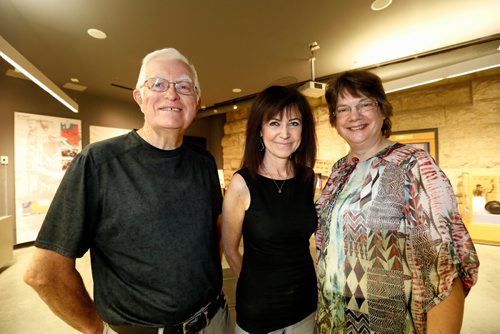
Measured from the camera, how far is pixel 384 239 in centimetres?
107

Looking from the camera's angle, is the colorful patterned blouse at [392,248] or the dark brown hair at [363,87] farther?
the dark brown hair at [363,87]

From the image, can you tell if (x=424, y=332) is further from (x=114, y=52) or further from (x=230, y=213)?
(x=114, y=52)

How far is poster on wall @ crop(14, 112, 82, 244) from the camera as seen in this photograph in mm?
5059

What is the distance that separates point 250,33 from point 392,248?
3.12 meters

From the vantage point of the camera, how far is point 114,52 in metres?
3.71

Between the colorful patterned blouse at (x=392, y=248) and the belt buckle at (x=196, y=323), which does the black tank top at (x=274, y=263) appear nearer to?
the colorful patterned blouse at (x=392, y=248)

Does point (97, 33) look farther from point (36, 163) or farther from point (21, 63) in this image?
point (36, 163)

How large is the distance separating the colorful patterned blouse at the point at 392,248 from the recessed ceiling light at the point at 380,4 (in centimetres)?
225

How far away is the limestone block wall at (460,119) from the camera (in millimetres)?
3912

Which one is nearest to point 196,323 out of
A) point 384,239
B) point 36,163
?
point 384,239

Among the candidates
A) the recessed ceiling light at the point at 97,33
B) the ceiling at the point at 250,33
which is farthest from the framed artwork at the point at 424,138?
the recessed ceiling light at the point at 97,33

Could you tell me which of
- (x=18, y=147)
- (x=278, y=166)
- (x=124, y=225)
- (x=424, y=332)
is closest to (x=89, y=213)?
(x=124, y=225)

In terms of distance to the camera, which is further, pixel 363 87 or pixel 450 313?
pixel 363 87

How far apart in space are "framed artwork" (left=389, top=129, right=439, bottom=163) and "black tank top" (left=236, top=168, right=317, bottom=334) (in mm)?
4281
